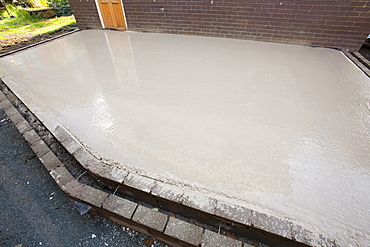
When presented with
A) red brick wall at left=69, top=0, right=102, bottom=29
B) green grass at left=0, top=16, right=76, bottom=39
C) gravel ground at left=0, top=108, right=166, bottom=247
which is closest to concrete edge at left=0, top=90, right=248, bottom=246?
gravel ground at left=0, top=108, right=166, bottom=247

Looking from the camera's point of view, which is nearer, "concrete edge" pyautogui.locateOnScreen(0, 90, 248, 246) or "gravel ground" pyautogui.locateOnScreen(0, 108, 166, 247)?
"concrete edge" pyautogui.locateOnScreen(0, 90, 248, 246)

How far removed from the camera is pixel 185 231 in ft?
4.11

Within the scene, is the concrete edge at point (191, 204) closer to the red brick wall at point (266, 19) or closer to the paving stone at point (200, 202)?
the paving stone at point (200, 202)

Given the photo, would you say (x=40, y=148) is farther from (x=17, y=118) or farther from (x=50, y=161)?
(x=17, y=118)

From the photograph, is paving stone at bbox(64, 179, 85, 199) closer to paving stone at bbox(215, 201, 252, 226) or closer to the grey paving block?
the grey paving block

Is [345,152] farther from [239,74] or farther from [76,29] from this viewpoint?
[76,29]

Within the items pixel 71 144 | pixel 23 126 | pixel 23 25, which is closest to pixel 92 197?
pixel 71 144

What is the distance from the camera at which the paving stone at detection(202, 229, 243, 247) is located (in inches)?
46.6

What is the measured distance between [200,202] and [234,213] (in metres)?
0.25

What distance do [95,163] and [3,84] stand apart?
9.06 ft

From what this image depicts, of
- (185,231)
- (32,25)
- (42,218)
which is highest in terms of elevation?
(32,25)

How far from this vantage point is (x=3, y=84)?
119 inches

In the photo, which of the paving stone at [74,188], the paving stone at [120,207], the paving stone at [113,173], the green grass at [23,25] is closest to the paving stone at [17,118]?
the paving stone at [74,188]

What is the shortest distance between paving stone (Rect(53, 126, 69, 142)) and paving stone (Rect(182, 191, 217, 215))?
1.51 m
